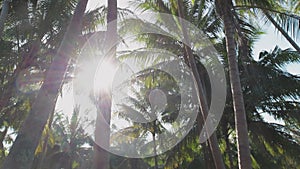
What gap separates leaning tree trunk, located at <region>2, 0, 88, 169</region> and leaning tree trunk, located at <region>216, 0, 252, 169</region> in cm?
335

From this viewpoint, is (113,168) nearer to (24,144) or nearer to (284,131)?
(284,131)

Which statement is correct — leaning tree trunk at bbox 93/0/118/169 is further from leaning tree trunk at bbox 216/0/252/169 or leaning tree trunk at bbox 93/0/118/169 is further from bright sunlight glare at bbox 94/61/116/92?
leaning tree trunk at bbox 216/0/252/169

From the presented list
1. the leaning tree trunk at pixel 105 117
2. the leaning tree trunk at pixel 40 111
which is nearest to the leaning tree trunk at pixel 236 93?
the leaning tree trunk at pixel 105 117

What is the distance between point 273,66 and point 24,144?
10852mm

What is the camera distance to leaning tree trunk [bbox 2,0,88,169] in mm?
4230

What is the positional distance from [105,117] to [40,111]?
1270mm

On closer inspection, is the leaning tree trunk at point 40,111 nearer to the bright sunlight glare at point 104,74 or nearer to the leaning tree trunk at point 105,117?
the leaning tree trunk at point 105,117

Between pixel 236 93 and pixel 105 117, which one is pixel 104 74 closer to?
pixel 105 117

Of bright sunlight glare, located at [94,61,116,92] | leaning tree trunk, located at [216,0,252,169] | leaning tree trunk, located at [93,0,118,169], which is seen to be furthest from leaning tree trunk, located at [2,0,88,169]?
leaning tree trunk, located at [216,0,252,169]

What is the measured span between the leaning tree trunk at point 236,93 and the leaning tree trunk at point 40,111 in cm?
335

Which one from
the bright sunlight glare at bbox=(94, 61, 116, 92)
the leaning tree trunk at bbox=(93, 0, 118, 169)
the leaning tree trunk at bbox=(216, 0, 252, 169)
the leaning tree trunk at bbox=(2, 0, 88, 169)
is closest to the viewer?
the leaning tree trunk at bbox=(2, 0, 88, 169)

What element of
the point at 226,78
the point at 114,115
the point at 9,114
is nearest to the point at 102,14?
the point at 226,78

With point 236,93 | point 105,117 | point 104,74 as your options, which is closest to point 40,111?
point 105,117

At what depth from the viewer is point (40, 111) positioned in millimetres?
4867
